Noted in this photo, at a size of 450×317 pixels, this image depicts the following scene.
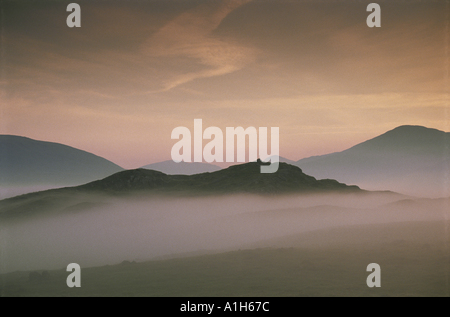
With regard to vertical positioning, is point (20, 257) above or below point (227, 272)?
below

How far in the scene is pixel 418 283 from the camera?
1553 inches

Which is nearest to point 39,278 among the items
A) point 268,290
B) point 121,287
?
point 121,287

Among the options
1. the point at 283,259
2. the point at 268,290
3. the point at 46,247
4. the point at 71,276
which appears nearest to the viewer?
the point at 71,276

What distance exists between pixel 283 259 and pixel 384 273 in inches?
972

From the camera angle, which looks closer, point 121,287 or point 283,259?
point 121,287

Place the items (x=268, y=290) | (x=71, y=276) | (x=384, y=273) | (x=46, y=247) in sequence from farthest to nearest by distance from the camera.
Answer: (x=46, y=247) → (x=384, y=273) → (x=268, y=290) → (x=71, y=276)

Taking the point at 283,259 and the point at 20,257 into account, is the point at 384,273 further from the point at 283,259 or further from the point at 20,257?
the point at 20,257

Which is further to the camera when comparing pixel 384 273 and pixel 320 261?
pixel 320 261

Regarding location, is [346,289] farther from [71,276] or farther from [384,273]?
[71,276]

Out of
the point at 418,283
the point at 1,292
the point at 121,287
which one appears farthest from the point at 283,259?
the point at 1,292

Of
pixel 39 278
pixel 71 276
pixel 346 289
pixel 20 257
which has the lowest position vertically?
pixel 20 257

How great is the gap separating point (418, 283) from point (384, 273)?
552 centimetres

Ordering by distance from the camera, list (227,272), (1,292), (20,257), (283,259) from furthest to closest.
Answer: (20,257) → (283,259) → (227,272) → (1,292)

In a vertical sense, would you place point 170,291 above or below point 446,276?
below
